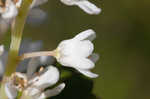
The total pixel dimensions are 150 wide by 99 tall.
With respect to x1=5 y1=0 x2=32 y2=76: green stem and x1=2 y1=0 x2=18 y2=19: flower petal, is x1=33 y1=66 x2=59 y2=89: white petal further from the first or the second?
x1=2 y1=0 x2=18 y2=19: flower petal

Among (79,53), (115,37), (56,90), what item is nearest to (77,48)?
(79,53)

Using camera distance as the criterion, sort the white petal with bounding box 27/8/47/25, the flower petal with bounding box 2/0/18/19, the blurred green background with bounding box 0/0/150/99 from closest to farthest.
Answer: the flower petal with bounding box 2/0/18/19
the white petal with bounding box 27/8/47/25
the blurred green background with bounding box 0/0/150/99

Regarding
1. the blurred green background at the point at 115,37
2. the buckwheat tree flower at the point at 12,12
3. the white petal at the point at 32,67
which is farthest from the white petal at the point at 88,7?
the blurred green background at the point at 115,37

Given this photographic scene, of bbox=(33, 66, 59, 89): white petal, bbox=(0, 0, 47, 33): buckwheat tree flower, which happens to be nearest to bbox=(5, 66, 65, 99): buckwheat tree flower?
bbox=(33, 66, 59, 89): white petal

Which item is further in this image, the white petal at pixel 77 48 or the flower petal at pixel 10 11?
the white petal at pixel 77 48

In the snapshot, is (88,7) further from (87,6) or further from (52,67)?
(52,67)

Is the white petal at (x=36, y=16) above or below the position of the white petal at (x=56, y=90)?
above

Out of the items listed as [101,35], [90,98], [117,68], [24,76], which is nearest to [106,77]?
[117,68]

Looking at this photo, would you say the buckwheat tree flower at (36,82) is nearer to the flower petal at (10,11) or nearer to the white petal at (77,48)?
the white petal at (77,48)
